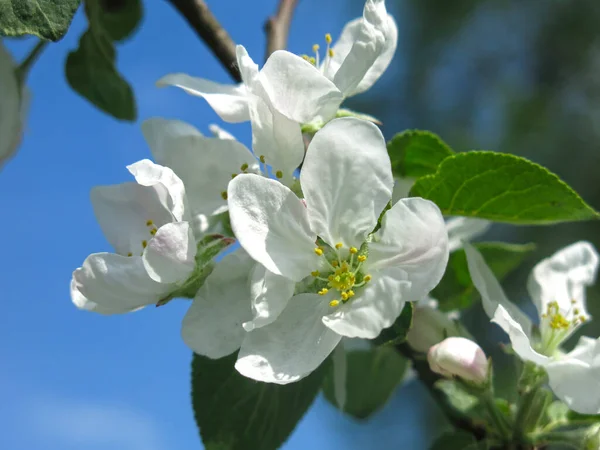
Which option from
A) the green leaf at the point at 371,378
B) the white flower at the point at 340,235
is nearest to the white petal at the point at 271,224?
the white flower at the point at 340,235

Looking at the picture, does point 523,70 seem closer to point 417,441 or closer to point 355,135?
point 417,441

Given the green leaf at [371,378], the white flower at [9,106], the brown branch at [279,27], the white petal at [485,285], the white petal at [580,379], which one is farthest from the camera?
the green leaf at [371,378]

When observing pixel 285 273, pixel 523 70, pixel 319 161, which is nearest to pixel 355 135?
pixel 319 161

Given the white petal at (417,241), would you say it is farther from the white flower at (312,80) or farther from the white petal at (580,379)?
the white petal at (580,379)

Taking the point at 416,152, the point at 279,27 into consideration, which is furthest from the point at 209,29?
the point at 416,152

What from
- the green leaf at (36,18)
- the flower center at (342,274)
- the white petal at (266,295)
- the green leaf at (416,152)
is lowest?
the green leaf at (416,152)

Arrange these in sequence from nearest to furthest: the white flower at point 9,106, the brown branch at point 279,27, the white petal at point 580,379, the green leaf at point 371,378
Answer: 1. the white petal at point 580,379
2. the white flower at point 9,106
3. the brown branch at point 279,27
4. the green leaf at point 371,378
